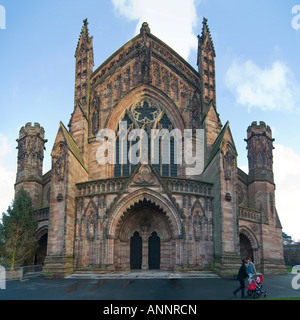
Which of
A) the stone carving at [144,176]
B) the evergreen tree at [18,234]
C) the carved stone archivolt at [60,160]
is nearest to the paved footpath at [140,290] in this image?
the stone carving at [144,176]

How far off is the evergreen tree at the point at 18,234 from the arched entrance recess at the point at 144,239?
21.6 ft

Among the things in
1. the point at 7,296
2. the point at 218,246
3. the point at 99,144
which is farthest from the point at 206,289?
the point at 99,144

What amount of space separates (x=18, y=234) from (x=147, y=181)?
32.6 ft

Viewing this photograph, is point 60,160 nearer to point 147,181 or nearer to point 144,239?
point 147,181

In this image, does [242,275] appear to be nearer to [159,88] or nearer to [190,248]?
[190,248]

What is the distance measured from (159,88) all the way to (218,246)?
44.7 feet

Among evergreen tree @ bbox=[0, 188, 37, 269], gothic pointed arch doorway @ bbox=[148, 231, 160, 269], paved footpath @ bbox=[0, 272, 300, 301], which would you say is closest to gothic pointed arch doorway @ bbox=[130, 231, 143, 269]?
gothic pointed arch doorway @ bbox=[148, 231, 160, 269]

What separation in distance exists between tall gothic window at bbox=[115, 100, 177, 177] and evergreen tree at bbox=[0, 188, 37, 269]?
709 centimetres

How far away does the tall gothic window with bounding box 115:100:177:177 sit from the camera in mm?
27109

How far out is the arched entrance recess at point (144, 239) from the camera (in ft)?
74.6

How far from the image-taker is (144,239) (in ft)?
76.6

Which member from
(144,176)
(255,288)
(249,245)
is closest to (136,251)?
(144,176)

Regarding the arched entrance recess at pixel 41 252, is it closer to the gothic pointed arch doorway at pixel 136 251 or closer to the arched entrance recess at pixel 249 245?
the gothic pointed arch doorway at pixel 136 251

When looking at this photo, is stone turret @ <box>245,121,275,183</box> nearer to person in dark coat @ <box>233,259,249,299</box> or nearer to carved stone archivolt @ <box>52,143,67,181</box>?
carved stone archivolt @ <box>52,143,67,181</box>
